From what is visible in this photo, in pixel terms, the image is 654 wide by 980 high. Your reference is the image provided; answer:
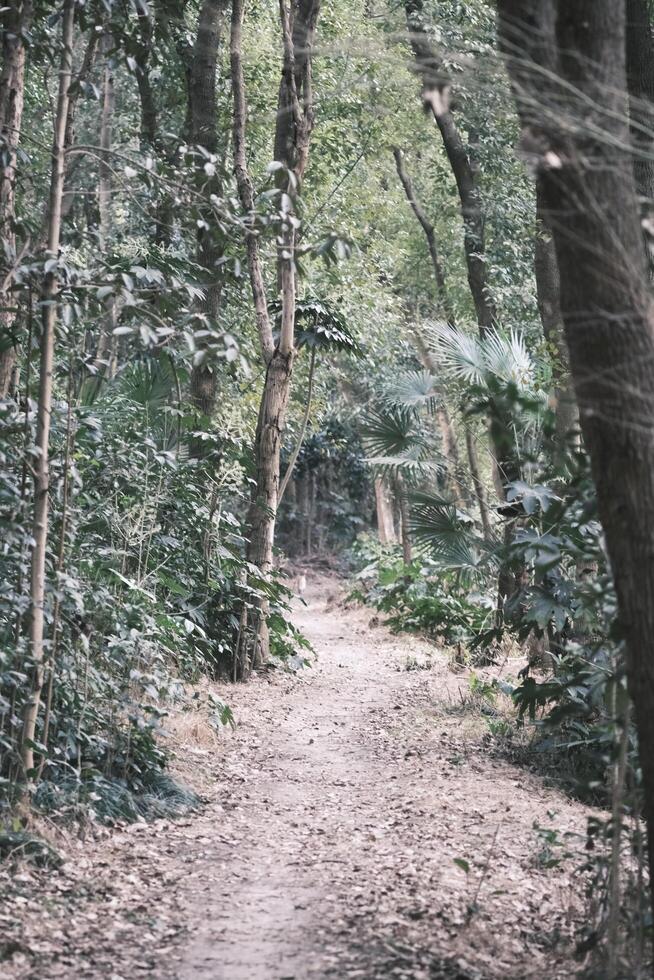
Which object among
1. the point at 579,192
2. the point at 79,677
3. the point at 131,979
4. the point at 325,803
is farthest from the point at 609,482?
the point at 325,803

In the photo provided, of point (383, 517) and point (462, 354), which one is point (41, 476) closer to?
point (462, 354)

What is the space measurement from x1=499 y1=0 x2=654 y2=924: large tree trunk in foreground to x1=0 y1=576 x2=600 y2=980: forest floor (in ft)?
4.66

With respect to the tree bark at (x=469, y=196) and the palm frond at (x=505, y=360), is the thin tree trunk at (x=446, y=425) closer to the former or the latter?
the tree bark at (x=469, y=196)

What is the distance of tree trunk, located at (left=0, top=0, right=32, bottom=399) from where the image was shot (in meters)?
5.17

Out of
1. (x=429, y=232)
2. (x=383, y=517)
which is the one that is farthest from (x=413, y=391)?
(x=383, y=517)

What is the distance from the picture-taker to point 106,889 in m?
4.85

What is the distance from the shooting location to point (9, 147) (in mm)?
5195

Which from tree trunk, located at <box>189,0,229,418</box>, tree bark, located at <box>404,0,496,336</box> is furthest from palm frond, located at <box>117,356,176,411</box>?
tree bark, located at <box>404,0,496,336</box>

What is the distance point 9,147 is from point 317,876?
14.0 feet

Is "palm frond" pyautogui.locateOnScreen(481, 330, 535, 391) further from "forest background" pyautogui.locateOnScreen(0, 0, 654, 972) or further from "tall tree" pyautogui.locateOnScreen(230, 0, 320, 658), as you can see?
"tall tree" pyautogui.locateOnScreen(230, 0, 320, 658)

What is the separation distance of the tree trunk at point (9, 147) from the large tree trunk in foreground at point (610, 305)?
2977mm

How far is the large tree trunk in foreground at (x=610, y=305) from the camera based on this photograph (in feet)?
10.5

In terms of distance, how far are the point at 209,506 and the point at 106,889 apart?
559 centimetres

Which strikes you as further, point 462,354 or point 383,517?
point 383,517
